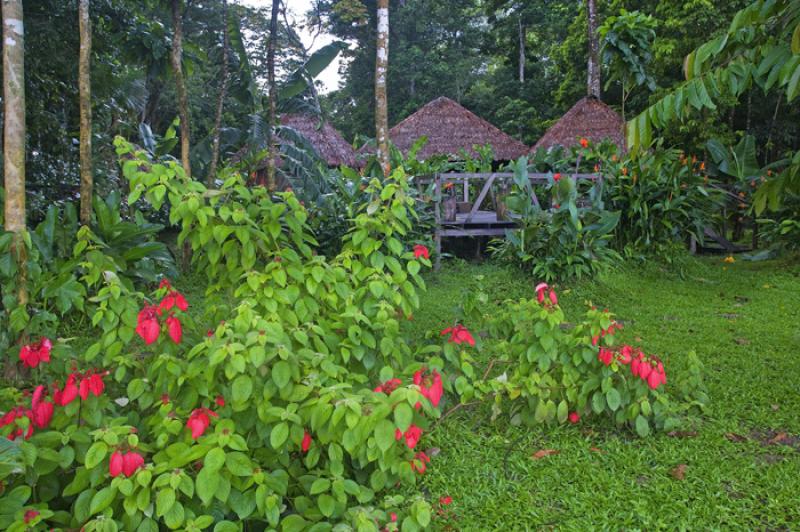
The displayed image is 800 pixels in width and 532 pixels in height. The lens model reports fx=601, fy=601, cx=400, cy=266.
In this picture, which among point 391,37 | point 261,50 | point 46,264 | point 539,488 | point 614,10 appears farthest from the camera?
point 391,37

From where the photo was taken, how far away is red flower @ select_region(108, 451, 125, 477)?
5.63 ft

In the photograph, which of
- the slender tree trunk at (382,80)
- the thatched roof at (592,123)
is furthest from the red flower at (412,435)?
the thatched roof at (592,123)

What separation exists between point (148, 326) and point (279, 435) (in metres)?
0.65

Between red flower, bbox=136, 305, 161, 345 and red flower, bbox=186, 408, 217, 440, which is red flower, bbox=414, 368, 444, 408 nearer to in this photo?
red flower, bbox=186, 408, 217, 440

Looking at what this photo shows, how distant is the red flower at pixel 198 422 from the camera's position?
1852 mm

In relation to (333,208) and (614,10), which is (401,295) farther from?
(614,10)

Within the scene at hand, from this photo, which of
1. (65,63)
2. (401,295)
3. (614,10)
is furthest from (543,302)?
(614,10)

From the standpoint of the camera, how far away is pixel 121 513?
1.89m

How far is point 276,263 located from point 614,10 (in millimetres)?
14354

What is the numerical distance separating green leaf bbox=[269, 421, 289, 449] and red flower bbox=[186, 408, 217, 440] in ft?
0.69

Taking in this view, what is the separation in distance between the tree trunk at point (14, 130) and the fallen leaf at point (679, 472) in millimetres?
3793

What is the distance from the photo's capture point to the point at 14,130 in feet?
12.2

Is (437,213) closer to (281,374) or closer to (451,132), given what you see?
(281,374)

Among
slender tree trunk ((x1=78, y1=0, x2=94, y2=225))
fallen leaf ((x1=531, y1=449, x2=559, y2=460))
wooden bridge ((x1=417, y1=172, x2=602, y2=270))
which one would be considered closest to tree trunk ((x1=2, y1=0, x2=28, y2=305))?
slender tree trunk ((x1=78, y1=0, x2=94, y2=225))
